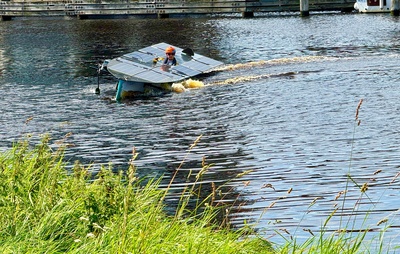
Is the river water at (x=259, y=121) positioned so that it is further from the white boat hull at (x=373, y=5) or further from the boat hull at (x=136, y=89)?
the white boat hull at (x=373, y=5)

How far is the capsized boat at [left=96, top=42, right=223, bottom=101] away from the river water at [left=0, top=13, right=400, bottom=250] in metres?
0.79

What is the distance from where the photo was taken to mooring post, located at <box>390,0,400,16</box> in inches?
2987

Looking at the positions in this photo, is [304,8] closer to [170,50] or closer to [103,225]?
[170,50]

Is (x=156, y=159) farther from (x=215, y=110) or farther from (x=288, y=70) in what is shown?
(x=288, y=70)

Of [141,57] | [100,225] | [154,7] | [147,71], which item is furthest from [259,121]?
[154,7]

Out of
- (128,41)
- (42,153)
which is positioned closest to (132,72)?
(42,153)

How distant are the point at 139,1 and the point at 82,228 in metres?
79.3

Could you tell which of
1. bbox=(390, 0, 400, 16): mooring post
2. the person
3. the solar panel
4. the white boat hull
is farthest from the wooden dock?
the person

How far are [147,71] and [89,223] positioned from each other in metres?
25.2

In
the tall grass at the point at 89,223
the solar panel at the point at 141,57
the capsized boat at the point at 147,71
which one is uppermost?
the tall grass at the point at 89,223

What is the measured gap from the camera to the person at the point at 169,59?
122 feet

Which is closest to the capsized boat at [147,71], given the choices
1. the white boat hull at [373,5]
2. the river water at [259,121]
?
the river water at [259,121]

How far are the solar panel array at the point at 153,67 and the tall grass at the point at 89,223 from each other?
70.6ft

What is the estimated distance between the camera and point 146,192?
44.4 ft
